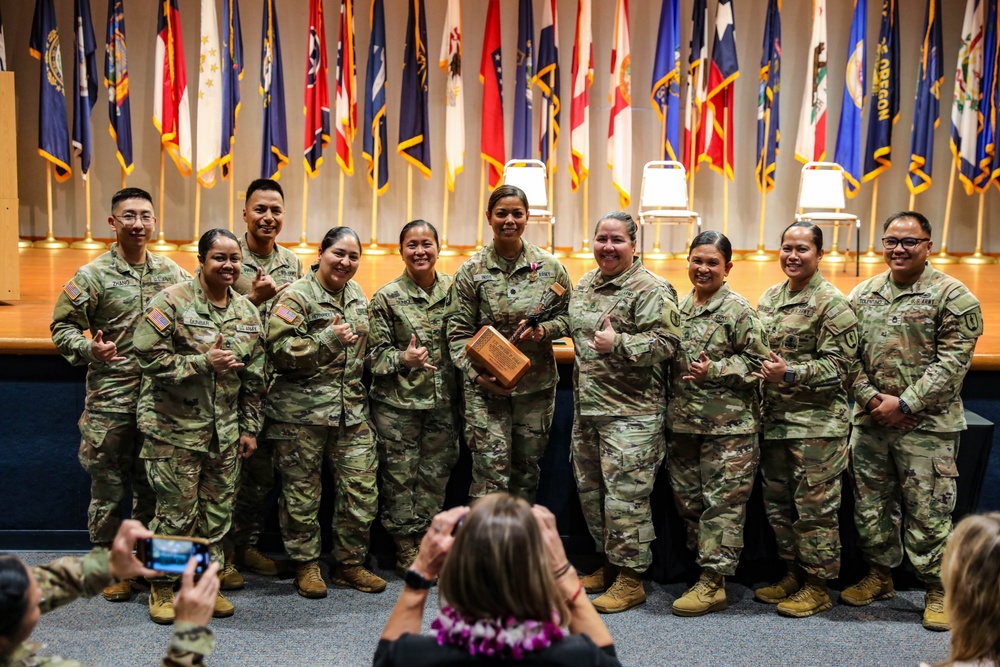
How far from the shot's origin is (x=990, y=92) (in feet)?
29.2

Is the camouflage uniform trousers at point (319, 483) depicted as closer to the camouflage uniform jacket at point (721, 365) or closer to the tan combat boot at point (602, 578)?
the tan combat boot at point (602, 578)

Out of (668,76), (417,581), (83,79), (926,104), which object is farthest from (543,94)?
(417,581)

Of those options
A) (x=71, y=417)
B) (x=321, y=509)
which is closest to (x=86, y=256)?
(x=71, y=417)

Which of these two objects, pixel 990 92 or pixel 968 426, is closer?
pixel 968 426

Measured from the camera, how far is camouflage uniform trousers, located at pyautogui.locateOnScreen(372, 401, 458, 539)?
434cm

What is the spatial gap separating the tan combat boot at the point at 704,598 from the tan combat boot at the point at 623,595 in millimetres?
161

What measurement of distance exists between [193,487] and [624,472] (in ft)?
5.48

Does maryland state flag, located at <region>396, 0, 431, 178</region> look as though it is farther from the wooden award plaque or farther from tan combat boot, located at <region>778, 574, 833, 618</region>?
tan combat boot, located at <region>778, 574, 833, 618</region>

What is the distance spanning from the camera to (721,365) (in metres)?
3.97

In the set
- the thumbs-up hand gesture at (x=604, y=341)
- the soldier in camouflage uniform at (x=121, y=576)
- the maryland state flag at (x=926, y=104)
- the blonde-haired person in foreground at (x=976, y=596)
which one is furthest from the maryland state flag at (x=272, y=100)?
the blonde-haired person in foreground at (x=976, y=596)

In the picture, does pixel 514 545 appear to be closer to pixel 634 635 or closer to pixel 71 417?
pixel 634 635

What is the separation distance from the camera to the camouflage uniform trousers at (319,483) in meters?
4.14

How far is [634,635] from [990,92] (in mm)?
7081

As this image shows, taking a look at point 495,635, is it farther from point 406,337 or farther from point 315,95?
point 315,95
